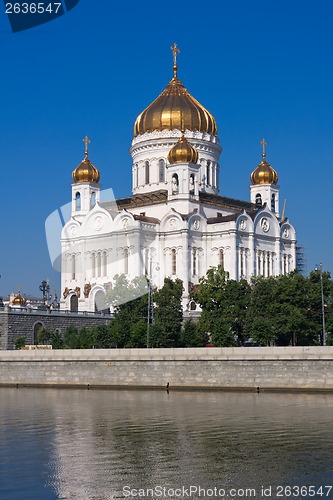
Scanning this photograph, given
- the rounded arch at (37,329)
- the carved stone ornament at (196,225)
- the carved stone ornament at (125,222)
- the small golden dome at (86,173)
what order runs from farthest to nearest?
the small golden dome at (86,173) < the carved stone ornament at (125,222) < the carved stone ornament at (196,225) < the rounded arch at (37,329)

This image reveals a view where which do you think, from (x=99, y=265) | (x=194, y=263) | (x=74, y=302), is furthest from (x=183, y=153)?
(x=74, y=302)

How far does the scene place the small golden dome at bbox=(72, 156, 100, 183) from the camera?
68750 millimetres

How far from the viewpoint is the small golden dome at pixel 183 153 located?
62469mm

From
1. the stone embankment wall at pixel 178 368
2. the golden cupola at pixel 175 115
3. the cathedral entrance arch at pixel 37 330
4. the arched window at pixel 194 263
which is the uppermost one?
the golden cupola at pixel 175 115

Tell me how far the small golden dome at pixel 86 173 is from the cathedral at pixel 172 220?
0.26ft

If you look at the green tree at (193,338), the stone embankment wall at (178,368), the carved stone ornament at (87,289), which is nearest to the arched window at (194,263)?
the carved stone ornament at (87,289)

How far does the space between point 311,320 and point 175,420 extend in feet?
72.1

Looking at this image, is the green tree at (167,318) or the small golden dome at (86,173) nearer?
the green tree at (167,318)

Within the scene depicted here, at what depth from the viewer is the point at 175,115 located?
67.3 meters

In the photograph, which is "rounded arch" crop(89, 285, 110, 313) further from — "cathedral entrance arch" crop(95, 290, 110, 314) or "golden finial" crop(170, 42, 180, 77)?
"golden finial" crop(170, 42, 180, 77)

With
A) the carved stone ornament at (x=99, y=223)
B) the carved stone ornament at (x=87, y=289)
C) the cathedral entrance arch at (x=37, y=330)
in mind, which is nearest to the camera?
the cathedral entrance arch at (x=37, y=330)

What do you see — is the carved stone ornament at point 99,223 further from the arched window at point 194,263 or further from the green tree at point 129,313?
the green tree at point 129,313

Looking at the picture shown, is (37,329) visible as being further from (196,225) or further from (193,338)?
(196,225)

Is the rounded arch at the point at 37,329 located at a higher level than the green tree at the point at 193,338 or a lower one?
higher
